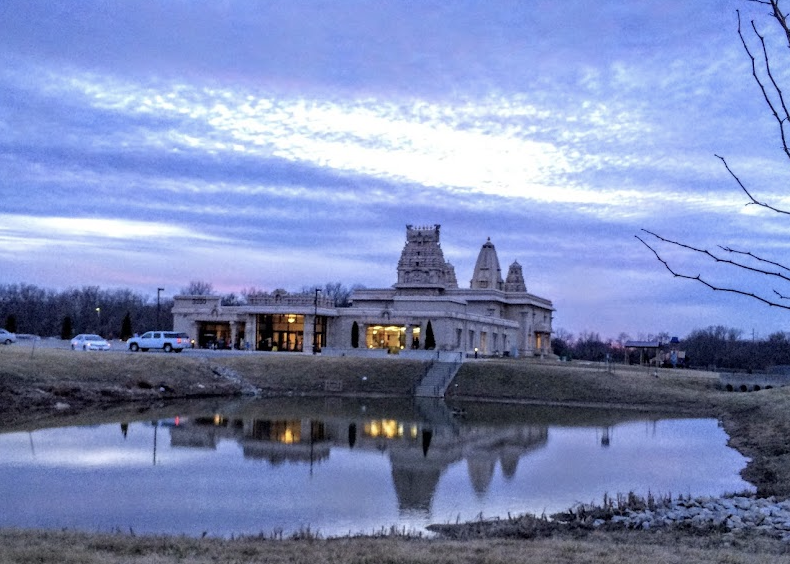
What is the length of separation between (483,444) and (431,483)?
34.4 ft

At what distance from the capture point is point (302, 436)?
112ft

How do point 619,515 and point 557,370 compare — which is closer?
point 619,515

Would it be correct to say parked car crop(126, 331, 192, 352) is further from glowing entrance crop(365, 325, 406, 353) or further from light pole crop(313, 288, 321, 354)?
glowing entrance crop(365, 325, 406, 353)

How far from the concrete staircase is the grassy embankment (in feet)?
2.74

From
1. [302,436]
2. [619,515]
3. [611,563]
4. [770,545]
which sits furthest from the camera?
[302,436]

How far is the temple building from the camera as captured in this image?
250 feet

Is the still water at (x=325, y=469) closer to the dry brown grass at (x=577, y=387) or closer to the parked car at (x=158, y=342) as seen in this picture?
the dry brown grass at (x=577, y=387)

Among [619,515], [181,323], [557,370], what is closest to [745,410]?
[557,370]

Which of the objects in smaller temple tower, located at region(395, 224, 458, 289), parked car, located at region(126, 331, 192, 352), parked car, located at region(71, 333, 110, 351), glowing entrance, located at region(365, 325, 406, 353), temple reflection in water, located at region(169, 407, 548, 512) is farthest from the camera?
smaller temple tower, located at region(395, 224, 458, 289)

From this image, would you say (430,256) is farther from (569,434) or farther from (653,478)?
(653,478)

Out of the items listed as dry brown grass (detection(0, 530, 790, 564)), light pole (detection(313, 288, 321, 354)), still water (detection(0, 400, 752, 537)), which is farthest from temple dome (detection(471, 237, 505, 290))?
dry brown grass (detection(0, 530, 790, 564))

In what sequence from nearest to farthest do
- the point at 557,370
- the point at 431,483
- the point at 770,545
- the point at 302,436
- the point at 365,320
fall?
the point at 770,545 < the point at 431,483 < the point at 302,436 < the point at 557,370 < the point at 365,320

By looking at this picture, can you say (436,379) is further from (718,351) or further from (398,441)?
(718,351)

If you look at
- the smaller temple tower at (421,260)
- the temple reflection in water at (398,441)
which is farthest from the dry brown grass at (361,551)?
the smaller temple tower at (421,260)
